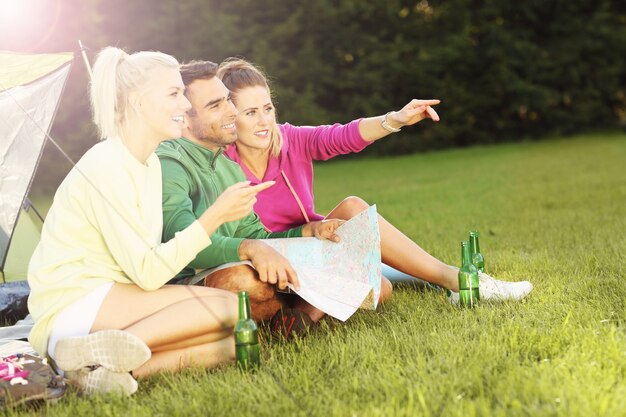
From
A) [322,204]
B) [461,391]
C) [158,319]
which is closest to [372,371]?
[461,391]

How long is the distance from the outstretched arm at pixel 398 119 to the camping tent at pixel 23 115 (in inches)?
57.3

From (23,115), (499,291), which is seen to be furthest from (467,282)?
(23,115)

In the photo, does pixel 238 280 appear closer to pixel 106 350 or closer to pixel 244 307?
pixel 244 307

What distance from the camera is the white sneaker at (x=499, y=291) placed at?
11.0 ft

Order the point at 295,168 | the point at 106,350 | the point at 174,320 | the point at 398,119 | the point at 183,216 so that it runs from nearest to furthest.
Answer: the point at 106,350
the point at 174,320
the point at 183,216
the point at 398,119
the point at 295,168

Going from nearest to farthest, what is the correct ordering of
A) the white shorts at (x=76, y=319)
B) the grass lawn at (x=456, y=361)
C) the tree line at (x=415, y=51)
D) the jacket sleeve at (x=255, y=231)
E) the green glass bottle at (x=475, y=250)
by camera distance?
the grass lawn at (x=456, y=361) → the white shorts at (x=76, y=319) → the jacket sleeve at (x=255, y=231) → the green glass bottle at (x=475, y=250) → the tree line at (x=415, y=51)

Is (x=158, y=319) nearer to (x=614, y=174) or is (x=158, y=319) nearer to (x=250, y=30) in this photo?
(x=614, y=174)

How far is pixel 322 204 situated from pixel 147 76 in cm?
667

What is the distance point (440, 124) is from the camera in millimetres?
19484

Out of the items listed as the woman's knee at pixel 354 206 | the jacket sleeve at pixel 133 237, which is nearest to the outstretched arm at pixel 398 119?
the woman's knee at pixel 354 206

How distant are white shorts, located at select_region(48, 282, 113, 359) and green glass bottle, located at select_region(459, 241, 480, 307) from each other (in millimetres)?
1549

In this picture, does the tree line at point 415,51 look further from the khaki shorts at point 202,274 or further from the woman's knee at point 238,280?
the woman's knee at point 238,280

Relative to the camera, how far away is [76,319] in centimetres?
250

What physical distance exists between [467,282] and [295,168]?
932 mm
